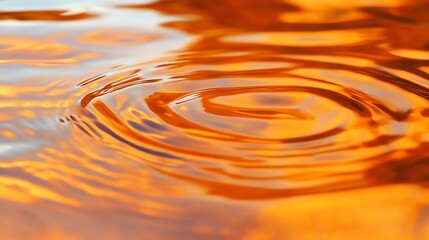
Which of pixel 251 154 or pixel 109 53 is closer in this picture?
pixel 251 154

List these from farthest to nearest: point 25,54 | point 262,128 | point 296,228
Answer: point 25,54
point 262,128
point 296,228

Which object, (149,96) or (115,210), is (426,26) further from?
(115,210)

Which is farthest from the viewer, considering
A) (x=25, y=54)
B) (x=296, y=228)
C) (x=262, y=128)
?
(x=25, y=54)

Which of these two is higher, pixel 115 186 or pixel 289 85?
pixel 289 85

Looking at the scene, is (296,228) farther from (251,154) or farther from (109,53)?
→ (109,53)

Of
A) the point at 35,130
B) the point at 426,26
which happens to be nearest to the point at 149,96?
the point at 35,130

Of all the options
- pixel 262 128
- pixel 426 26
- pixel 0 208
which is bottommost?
pixel 0 208
